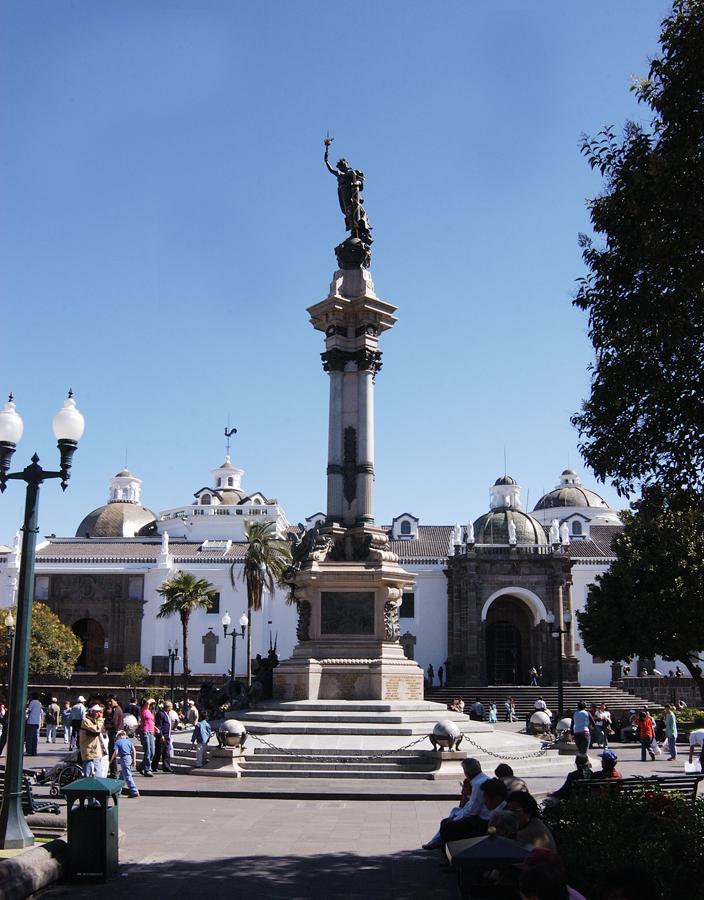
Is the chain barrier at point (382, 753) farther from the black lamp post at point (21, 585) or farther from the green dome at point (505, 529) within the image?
the green dome at point (505, 529)

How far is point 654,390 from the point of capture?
34.2 feet

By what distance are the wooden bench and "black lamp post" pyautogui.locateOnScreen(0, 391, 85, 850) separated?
18.6 ft

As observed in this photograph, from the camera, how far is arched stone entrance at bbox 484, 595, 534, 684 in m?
55.5

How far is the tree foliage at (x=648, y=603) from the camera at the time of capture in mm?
35719

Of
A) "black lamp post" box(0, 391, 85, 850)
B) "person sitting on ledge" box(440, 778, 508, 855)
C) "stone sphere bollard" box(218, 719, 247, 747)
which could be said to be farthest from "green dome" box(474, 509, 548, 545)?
"person sitting on ledge" box(440, 778, 508, 855)

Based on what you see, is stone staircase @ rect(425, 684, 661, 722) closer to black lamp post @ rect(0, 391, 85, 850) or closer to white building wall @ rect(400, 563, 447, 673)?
white building wall @ rect(400, 563, 447, 673)

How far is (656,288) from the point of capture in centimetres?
1037

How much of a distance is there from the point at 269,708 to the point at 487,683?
119 ft

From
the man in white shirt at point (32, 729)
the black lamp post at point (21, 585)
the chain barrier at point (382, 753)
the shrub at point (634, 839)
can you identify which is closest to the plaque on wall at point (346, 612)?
the chain barrier at point (382, 753)

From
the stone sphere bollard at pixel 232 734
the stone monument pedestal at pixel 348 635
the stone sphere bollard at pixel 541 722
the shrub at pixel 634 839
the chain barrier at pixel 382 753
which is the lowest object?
the stone sphere bollard at pixel 541 722

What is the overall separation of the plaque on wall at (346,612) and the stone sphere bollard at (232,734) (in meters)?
3.98

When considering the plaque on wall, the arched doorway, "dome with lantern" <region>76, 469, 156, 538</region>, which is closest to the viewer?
the plaque on wall

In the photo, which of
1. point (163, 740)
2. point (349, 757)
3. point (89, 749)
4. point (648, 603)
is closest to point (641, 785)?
point (349, 757)

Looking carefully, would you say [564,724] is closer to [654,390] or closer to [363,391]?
[363,391]
